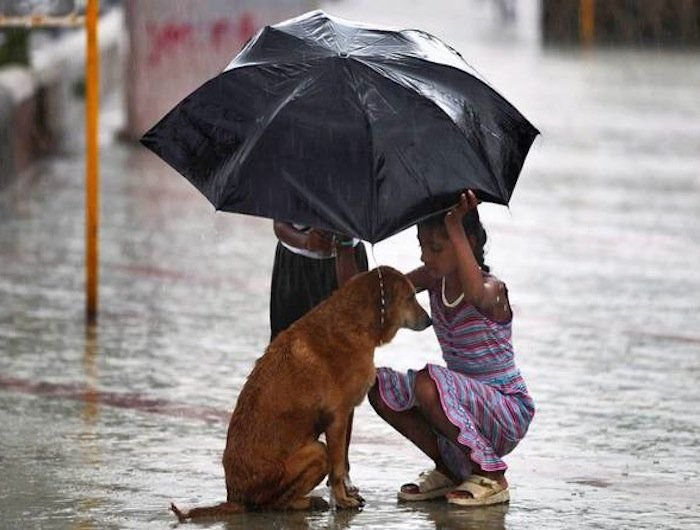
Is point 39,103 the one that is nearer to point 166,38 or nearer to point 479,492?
point 166,38

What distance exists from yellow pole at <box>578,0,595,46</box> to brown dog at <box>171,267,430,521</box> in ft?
73.3

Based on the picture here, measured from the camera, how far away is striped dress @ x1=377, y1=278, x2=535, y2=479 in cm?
623

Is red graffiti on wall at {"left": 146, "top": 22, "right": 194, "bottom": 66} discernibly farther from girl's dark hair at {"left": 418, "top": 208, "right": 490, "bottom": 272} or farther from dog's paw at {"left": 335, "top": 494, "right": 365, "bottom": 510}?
dog's paw at {"left": 335, "top": 494, "right": 365, "bottom": 510}

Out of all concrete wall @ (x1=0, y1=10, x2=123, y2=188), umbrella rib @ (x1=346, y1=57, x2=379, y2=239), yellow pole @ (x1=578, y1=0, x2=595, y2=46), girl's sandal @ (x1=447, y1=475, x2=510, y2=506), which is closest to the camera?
umbrella rib @ (x1=346, y1=57, x2=379, y2=239)

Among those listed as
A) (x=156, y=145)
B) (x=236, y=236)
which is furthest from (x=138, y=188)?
(x=156, y=145)

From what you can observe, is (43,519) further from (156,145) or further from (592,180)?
(592,180)

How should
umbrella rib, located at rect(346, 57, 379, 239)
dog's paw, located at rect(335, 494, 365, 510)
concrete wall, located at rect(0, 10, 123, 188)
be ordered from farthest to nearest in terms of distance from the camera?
1. concrete wall, located at rect(0, 10, 123, 188)
2. dog's paw, located at rect(335, 494, 365, 510)
3. umbrella rib, located at rect(346, 57, 379, 239)

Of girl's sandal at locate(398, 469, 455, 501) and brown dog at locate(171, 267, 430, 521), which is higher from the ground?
brown dog at locate(171, 267, 430, 521)

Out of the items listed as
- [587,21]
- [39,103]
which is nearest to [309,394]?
[39,103]

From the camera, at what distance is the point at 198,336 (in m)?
9.37

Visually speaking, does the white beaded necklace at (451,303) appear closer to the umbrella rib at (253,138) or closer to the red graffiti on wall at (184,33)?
the umbrella rib at (253,138)

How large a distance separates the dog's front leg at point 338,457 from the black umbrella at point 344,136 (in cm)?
64

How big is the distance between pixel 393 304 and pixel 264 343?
316 cm

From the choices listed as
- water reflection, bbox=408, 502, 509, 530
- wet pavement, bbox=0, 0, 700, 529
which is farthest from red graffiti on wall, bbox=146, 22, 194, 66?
water reflection, bbox=408, 502, 509, 530
